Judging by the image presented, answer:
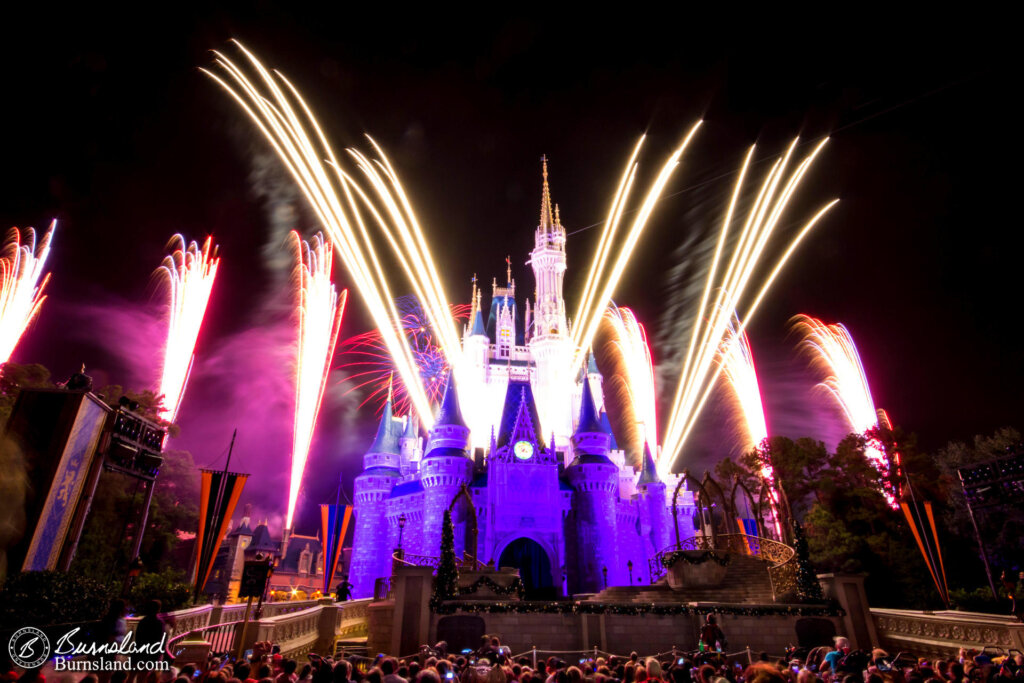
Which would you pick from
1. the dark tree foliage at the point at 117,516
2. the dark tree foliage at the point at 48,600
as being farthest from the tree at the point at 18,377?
the dark tree foliage at the point at 48,600

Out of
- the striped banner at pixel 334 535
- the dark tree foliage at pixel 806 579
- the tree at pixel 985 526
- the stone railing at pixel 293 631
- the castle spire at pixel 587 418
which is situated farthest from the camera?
the castle spire at pixel 587 418

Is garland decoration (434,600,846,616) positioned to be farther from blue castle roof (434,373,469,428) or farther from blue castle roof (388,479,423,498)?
blue castle roof (434,373,469,428)

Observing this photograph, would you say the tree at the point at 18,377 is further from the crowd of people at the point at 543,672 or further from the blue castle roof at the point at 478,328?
the blue castle roof at the point at 478,328

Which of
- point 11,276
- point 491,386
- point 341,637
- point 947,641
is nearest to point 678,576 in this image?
point 947,641

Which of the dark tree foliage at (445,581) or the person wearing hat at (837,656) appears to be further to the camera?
the dark tree foliage at (445,581)

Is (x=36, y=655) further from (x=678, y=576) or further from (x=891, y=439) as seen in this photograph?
(x=891, y=439)

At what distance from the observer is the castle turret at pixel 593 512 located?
139ft

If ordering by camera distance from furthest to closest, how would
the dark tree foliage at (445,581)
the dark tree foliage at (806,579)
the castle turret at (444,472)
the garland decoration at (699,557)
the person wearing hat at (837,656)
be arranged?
the castle turret at (444,472), the garland decoration at (699,557), the dark tree foliage at (445,581), the dark tree foliage at (806,579), the person wearing hat at (837,656)

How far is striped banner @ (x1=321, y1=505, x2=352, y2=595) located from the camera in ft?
116

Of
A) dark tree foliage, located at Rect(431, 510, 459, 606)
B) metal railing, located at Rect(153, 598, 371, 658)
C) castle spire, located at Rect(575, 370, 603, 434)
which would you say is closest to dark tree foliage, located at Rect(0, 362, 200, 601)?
metal railing, located at Rect(153, 598, 371, 658)

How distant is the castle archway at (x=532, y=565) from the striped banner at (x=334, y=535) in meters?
12.3

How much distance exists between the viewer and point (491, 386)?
6731 centimetres

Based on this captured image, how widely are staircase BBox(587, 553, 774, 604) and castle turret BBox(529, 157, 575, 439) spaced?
37.5 m

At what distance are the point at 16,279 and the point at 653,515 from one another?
47220 millimetres
